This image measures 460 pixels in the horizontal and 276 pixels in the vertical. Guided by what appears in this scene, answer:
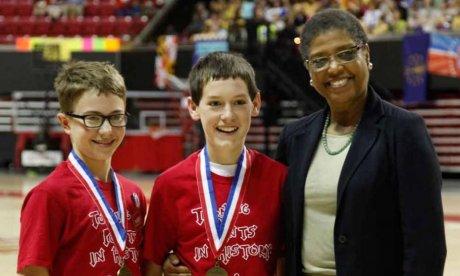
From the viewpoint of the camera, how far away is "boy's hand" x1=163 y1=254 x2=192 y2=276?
115 inches

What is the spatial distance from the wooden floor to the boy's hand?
3549mm

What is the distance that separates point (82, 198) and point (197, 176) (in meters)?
0.40

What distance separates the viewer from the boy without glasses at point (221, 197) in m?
2.90

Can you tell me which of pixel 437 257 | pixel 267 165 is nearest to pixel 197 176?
pixel 267 165

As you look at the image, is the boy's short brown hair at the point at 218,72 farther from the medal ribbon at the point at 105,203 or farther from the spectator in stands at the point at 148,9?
the spectator in stands at the point at 148,9

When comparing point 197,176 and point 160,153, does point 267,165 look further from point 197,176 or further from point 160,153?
point 160,153

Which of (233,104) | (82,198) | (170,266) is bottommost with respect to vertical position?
(170,266)

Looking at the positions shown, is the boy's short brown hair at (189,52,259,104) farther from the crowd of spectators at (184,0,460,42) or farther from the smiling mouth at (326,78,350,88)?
the crowd of spectators at (184,0,460,42)

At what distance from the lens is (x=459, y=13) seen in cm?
1400

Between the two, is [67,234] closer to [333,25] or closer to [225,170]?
[225,170]

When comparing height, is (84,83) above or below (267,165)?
above

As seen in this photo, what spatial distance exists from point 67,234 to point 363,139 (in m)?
1.01

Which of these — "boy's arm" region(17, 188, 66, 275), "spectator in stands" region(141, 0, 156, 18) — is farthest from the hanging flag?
"boy's arm" region(17, 188, 66, 275)

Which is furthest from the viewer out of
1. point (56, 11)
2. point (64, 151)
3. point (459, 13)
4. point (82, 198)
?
point (56, 11)
